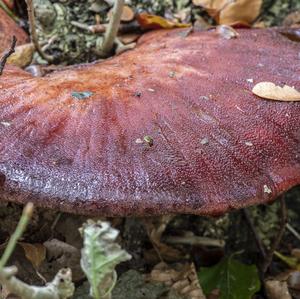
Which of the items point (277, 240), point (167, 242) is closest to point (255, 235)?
point (277, 240)

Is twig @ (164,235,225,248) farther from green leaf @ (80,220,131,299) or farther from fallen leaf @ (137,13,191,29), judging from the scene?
green leaf @ (80,220,131,299)

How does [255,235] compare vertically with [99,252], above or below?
below

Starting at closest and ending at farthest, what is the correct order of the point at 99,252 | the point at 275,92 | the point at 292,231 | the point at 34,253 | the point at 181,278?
1. the point at 99,252
2. the point at 275,92
3. the point at 34,253
4. the point at 181,278
5. the point at 292,231

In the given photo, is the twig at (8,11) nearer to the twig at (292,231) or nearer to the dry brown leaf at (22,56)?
the dry brown leaf at (22,56)

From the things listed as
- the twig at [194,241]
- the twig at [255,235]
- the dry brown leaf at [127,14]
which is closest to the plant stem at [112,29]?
the dry brown leaf at [127,14]

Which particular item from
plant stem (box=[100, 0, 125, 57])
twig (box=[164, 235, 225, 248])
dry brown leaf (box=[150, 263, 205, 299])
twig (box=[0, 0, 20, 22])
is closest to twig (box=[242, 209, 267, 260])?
twig (box=[164, 235, 225, 248])

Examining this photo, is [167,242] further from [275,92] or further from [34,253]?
[275,92]

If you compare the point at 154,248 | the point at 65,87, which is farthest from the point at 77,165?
the point at 154,248
